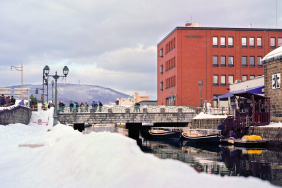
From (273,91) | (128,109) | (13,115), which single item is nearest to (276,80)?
(273,91)

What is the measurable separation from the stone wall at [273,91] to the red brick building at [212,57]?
2844 cm

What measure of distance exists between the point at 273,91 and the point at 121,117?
67.5 feet

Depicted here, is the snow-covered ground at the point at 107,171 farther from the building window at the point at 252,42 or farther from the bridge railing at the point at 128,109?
the building window at the point at 252,42

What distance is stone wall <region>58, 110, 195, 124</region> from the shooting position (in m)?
47.3

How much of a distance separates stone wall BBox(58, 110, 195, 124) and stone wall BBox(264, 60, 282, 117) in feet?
49.1

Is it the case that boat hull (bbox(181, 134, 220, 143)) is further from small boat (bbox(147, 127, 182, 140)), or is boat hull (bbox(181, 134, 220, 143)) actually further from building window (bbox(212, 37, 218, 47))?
building window (bbox(212, 37, 218, 47))

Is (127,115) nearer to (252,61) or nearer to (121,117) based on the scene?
(121,117)

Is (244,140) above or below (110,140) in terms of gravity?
below

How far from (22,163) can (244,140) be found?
25.0m

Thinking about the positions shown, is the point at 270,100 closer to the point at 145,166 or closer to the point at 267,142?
the point at 267,142

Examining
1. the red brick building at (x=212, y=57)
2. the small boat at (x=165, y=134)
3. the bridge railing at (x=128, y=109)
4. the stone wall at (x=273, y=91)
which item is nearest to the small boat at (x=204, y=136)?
the stone wall at (x=273, y=91)

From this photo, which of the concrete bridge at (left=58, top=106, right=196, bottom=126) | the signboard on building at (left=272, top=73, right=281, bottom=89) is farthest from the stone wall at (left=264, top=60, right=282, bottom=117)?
the concrete bridge at (left=58, top=106, right=196, bottom=126)

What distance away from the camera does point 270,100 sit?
37.0 m

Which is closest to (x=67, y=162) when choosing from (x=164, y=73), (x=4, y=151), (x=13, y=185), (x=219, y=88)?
(x=13, y=185)
